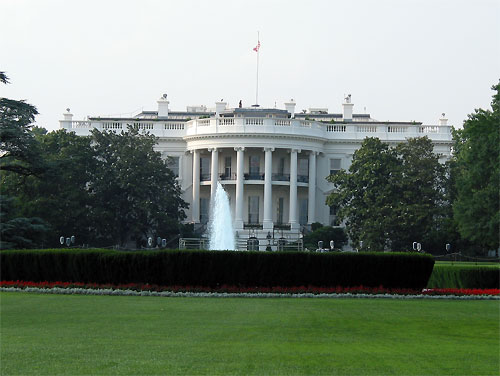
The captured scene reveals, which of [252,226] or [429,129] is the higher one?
[429,129]

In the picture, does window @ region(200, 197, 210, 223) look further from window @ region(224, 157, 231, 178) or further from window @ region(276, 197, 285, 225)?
window @ region(276, 197, 285, 225)

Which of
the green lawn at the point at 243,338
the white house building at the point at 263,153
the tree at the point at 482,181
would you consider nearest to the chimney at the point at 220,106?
the white house building at the point at 263,153

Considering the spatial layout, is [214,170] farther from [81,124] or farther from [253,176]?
[81,124]

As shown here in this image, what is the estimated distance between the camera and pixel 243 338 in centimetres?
1603

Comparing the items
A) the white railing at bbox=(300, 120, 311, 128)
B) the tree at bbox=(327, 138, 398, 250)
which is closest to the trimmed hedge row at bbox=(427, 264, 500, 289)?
the tree at bbox=(327, 138, 398, 250)

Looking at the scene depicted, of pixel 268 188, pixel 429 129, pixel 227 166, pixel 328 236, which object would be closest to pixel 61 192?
pixel 328 236

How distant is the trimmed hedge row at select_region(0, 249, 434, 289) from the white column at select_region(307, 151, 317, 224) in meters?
44.5

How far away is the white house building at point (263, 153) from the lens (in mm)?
73312

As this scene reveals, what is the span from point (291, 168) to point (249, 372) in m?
61.6

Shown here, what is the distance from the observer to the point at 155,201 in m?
66.1

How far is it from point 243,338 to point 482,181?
39226mm

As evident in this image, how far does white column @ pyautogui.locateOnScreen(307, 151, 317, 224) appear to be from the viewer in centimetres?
7475

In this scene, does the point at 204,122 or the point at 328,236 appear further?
the point at 204,122

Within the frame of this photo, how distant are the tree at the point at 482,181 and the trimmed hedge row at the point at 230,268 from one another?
849 inches
